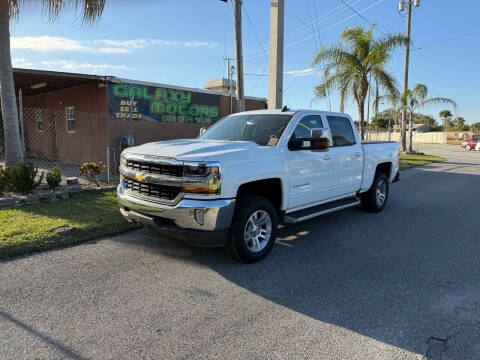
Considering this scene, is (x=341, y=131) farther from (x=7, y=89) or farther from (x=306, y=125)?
(x=7, y=89)

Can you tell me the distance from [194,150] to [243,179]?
2.29 feet

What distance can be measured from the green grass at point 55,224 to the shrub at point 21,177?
0.70m

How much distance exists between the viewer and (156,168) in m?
4.32

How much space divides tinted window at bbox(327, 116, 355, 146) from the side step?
1.02 m

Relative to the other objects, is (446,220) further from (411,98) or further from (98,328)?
(411,98)

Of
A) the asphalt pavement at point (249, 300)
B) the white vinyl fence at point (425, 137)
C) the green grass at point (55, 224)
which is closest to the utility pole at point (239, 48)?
the green grass at point (55, 224)

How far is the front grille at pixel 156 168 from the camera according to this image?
13.5 feet

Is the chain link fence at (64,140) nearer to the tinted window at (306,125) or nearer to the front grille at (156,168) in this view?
the front grille at (156,168)

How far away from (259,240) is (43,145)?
15.9m

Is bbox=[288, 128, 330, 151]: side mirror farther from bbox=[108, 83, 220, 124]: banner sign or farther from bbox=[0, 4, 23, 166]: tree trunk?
bbox=[108, 83, 220, 124]: banner sign

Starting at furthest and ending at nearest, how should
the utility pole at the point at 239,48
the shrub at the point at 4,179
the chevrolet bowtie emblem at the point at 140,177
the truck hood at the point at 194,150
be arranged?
1. the utility pole at the point at 239,48
2. the shrub at the point at 4,179
3. the chevrolet bowtie emblem at the point at 140,177
4. the truck hood at the point at 194,150

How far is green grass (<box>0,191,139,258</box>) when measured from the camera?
16.1ft

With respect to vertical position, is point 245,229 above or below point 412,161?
above

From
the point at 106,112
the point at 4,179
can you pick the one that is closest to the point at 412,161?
the point at 106,112
